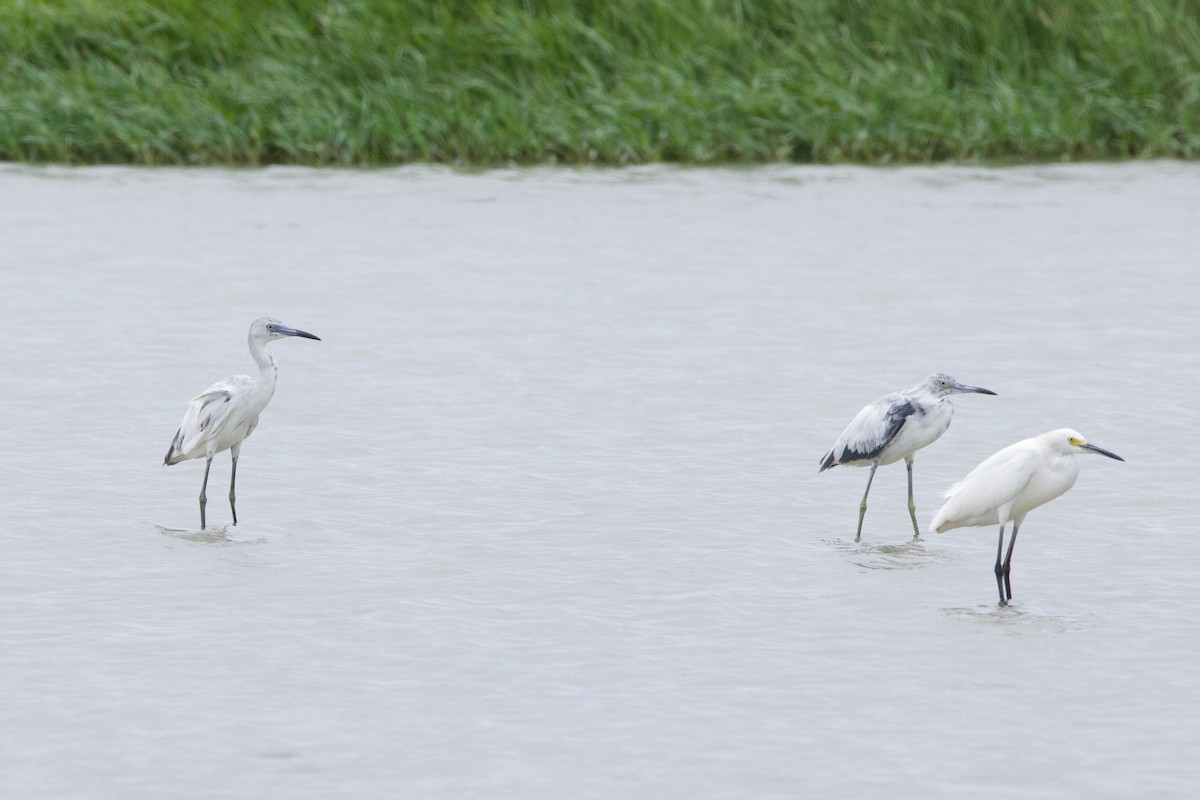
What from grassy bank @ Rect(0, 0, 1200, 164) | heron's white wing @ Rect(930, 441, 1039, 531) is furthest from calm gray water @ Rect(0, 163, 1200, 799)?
grassy bank @ Rect(0, 0, 1200, 164)

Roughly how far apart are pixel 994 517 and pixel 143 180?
12459 mm

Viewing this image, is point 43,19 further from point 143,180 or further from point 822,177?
point 822,177

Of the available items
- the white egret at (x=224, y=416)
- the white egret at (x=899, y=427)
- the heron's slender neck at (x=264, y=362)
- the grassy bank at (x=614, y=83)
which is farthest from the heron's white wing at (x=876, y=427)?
the grassy bank at (x=614, y=83)

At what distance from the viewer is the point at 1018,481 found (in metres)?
7.64

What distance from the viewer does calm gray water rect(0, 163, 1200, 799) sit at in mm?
6035

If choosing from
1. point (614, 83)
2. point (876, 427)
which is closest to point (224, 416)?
point (876, 427)

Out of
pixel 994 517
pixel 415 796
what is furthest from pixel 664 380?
pixel 415 796

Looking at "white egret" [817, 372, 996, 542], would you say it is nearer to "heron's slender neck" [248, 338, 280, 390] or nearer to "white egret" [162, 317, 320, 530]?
"white egret" [162, 317, 320, 530]

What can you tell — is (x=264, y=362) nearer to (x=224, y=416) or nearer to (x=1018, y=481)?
(x=224, y=416)

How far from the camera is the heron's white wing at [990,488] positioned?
7648 millimetres

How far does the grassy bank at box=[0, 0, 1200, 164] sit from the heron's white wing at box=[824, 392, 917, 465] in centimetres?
951

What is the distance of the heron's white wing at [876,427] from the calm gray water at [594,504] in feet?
1.18

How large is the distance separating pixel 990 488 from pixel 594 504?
2.04 meters

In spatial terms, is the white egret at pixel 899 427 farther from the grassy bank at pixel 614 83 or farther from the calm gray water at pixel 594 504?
the grassy bank at pixel 614 83
